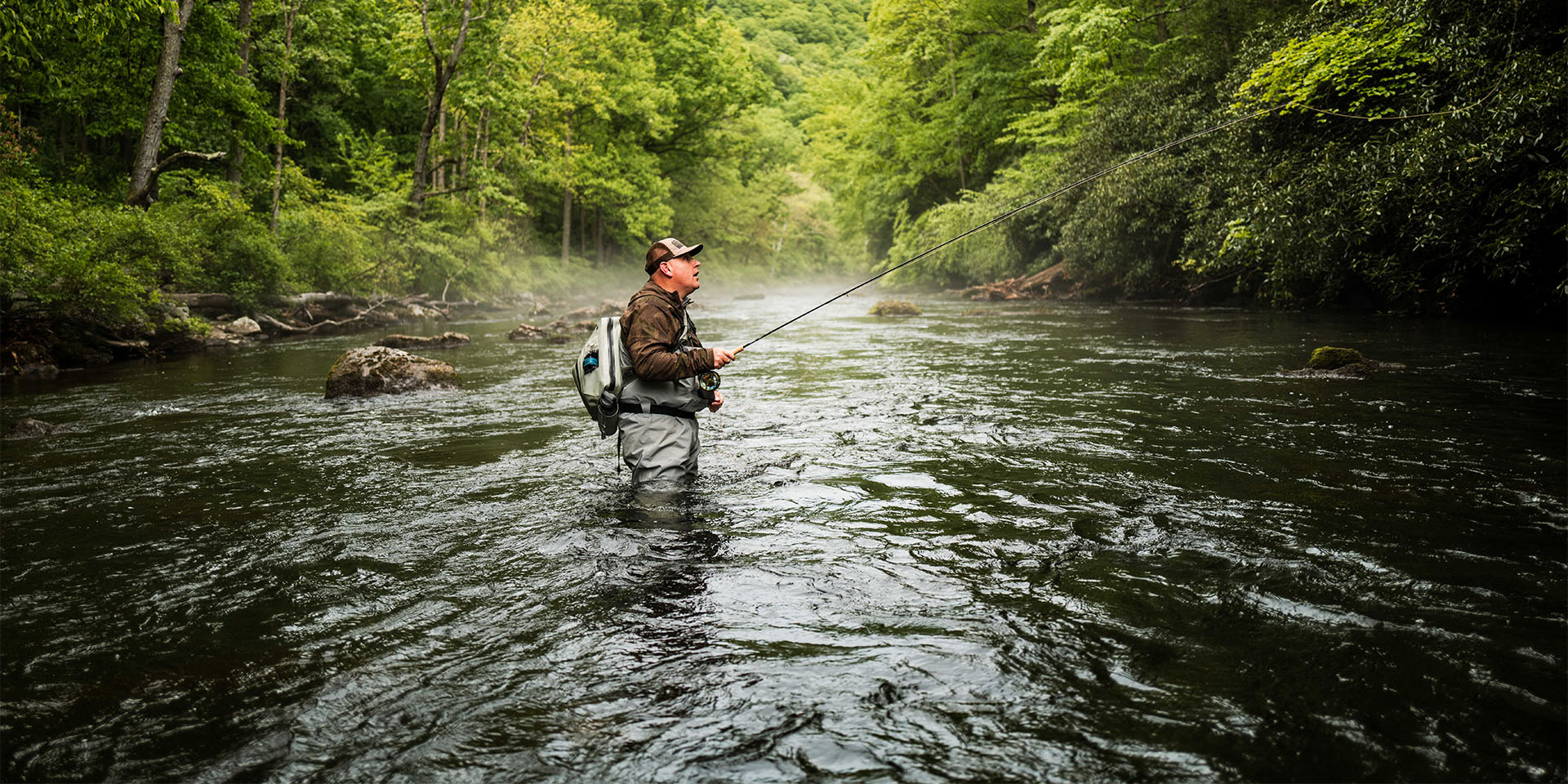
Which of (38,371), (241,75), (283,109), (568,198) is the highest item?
(241,75)

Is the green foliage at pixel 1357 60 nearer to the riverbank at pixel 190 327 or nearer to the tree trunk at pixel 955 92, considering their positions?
the riverbank at pixel 190 327

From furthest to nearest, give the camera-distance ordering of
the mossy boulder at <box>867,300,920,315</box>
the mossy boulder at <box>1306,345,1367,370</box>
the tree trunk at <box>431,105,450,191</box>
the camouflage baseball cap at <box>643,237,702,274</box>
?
the tree trunk at <box>431,105,450,191</box> < the mossy boulder at <box>867,300,920,315</box> < the mossy boulder at <box>1306,345,1367,370</box> < the camouflage baseball cap at <box>643,237,702,274</box>

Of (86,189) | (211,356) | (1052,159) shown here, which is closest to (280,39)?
(86,189)

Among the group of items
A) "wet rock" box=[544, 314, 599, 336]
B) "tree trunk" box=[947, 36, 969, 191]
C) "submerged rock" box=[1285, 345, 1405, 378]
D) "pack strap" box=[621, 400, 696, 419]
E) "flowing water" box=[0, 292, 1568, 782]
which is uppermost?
"tree trunk" box=[947, 36, 969, 191]

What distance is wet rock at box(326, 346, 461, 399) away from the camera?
33.6 feet

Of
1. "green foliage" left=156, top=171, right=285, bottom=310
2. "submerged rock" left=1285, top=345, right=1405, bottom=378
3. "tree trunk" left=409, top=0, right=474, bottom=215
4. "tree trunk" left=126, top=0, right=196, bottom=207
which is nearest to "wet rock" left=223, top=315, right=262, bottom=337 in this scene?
"green foliage" left=156, top=171, right=285, bottom=310

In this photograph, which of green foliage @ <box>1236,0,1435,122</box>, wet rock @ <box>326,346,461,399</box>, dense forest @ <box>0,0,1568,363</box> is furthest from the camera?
green foliage @ <box>1236,0,1435,122</box>

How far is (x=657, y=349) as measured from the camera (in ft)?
16.6

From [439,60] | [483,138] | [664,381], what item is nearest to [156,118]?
[439,60]

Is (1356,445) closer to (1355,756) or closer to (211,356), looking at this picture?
(1355,756)

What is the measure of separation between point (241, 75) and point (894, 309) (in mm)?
17329

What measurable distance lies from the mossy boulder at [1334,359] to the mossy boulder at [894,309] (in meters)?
14.7

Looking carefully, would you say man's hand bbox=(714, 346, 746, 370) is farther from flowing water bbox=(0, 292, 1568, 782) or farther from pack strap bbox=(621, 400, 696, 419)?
flowing water bbox=(0, 292, 1568, 782)

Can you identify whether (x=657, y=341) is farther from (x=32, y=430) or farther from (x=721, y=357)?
(x=32, y=430)
